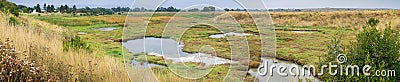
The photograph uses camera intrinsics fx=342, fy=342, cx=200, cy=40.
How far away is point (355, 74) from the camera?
10.4 feet

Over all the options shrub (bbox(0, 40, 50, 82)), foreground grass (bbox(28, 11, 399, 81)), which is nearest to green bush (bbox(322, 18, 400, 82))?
shrub (bbox(0, 40, 50, 82))

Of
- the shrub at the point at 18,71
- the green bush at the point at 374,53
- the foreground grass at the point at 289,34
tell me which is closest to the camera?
the green bush at the point at 374,53

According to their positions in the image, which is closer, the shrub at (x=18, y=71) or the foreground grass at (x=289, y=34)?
the shrub at (x=18, y=71)

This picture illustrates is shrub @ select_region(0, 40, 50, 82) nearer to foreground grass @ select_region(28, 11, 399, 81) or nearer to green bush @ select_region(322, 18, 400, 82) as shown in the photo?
green bush @ select_region(322, 18, 400, 82)

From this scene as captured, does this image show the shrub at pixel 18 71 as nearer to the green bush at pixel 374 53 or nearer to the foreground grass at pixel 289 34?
the green bush at pixel 374 53

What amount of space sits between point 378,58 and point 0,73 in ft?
11.4

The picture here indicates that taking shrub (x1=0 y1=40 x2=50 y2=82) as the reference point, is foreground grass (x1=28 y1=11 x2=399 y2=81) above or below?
below

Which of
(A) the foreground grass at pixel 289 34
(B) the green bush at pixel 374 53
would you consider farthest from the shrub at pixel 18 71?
(A) the foreground grass at pixel 289 34

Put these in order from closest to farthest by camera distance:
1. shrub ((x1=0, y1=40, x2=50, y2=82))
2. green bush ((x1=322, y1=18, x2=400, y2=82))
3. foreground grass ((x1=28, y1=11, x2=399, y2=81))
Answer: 1. green bush ((x1=322, y1=18, x2=400, y2=82))
2. shrub ((x1=0, y1=40, x2=50, y2=82))
3. foreground grass ((x1=28, y1=11, x2=399, y2=81))

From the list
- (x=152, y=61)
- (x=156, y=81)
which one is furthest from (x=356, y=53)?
(x=152, y=61)

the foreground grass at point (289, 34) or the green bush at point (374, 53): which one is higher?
the green bush at point (374, 53)

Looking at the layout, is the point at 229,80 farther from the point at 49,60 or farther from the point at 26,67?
the point at 26,67

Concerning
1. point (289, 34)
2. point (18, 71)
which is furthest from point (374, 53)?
point (289, 34)

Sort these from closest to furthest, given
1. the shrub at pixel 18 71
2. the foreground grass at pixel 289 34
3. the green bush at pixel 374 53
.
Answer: the green bush at pixel 374 53, the shrub at pixel 18 71, the foreground grass at pixel 289 34
